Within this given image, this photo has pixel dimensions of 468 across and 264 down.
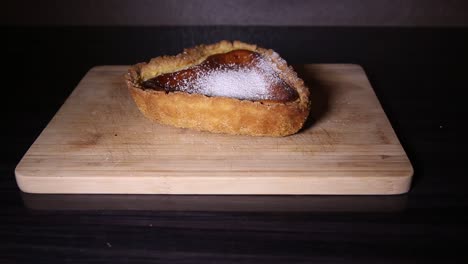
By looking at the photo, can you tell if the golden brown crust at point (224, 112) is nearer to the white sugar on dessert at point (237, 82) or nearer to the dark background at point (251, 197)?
the white sugar on dessert at point (237, 82)

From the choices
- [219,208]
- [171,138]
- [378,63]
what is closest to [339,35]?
[378,63]

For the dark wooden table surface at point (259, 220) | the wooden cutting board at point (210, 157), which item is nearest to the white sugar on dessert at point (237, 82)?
the wooden cutting board at point (210, 157)

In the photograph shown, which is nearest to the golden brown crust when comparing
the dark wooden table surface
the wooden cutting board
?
the wooden cutting board

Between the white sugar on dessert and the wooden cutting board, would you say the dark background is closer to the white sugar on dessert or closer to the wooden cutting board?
the wooden cutting board

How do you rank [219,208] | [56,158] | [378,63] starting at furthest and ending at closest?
1. [378,63]
2. [56,158]
3. [219,208]

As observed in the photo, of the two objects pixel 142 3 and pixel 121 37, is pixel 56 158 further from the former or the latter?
pixel 142 3
